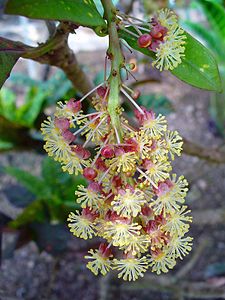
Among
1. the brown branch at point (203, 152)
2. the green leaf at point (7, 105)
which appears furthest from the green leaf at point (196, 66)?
the green leaf at point (7, 105)

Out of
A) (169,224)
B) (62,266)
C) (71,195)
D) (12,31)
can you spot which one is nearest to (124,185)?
(169,224)

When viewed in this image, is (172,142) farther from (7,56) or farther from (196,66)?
(7,56)

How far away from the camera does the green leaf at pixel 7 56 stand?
54cm

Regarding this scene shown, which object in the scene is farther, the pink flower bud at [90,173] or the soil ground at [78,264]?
the soil ground at [78,264]

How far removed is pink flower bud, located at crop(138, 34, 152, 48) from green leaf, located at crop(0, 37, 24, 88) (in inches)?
5.4

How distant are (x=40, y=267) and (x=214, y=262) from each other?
558 millimetres

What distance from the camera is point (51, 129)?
1.74 ft

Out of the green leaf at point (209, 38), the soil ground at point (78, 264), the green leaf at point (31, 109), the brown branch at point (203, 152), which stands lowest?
the soil ground at point (78, 264)

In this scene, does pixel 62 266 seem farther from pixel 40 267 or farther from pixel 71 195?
pixel 71 195

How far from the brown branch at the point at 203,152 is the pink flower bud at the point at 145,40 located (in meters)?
0.62

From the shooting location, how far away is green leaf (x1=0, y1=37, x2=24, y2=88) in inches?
21.4

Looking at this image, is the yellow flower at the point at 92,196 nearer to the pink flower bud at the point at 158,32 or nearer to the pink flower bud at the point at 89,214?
the pink flower bud at the point at 89,214

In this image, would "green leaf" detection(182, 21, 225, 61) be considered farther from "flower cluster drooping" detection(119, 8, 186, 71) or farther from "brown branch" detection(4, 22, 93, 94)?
"flower cluster drooping" detection(119, 8, 186, 71)

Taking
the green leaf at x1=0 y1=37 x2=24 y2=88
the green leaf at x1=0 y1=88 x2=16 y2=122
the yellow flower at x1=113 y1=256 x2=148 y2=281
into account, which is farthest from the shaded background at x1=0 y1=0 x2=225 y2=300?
the yellow flower at x1=113 y1=256 x2=148 y2=281
